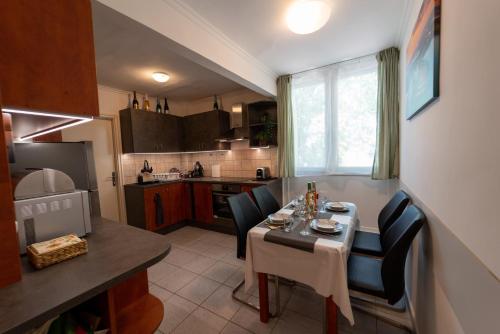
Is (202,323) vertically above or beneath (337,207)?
beneath

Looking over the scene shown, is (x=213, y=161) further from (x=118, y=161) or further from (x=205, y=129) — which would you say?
(x=118, y=161)

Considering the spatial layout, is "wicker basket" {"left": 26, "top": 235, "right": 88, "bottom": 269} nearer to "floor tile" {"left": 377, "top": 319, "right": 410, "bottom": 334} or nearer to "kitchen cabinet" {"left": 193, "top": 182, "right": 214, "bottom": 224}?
"floor tile" {"left": 377, "top": 319, "right": 410, "bottom": 334}

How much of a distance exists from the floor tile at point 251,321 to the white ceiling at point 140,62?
2327 mm

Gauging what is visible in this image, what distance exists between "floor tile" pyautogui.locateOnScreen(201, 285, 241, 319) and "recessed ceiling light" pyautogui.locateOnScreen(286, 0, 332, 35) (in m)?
2.52

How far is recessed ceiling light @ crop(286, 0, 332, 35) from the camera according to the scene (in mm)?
1606

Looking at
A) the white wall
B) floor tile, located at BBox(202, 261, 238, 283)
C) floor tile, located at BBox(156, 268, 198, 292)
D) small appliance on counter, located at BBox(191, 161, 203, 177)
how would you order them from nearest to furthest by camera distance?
the white wall < floor tile, located at BBox(156, 268, 198, 292) < floor tile, located at BBox(202, 261, 238, 283) < small appliance on counter, located at BBox(191, 161, 203, 177)

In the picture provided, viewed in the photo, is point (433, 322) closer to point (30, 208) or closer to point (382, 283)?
point (382, 283)

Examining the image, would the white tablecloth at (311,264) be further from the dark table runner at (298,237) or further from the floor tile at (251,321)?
the floor tile at (251,321)

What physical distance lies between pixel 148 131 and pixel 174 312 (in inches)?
113

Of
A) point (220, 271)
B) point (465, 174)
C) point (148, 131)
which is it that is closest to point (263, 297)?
point (220, 271)

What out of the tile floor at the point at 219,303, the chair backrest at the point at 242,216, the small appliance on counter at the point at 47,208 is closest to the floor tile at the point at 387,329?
the tile floor at the point at 219,303

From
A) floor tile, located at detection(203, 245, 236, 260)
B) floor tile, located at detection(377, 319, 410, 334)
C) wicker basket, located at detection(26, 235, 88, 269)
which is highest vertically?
wicker basket, located at detection(26, 235, 88, 269)

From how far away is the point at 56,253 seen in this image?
88 cm

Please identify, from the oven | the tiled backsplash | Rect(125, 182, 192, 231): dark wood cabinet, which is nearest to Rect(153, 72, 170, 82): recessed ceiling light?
the tiled backsplash
